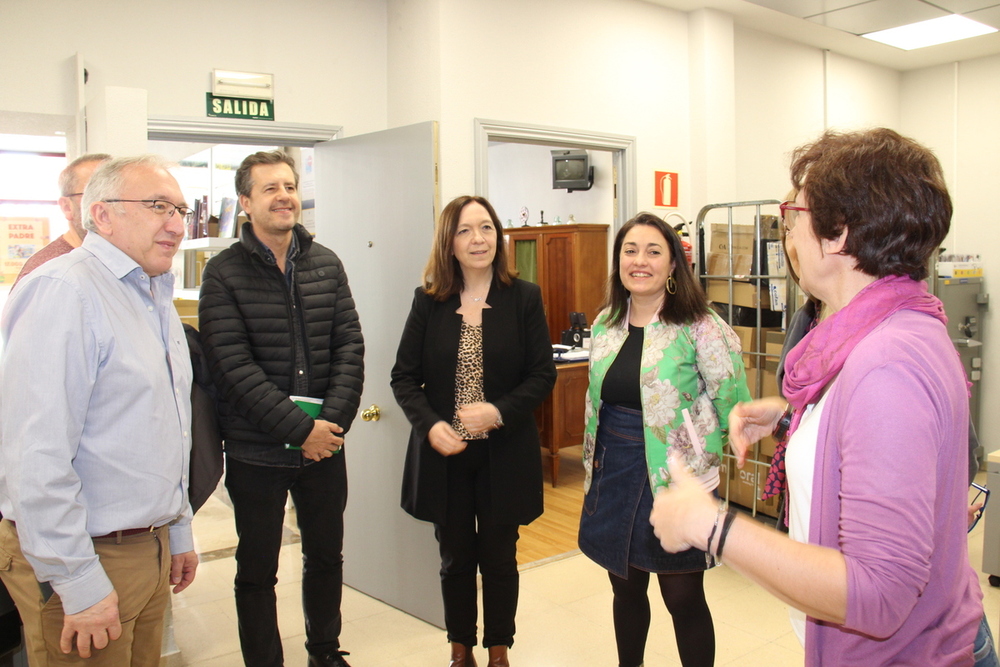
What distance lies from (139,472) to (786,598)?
1255 mm

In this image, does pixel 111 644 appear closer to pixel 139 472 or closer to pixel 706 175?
pixel 139 472

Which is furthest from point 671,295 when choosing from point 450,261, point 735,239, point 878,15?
point 878,15

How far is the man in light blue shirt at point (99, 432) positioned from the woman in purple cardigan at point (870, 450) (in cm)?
110

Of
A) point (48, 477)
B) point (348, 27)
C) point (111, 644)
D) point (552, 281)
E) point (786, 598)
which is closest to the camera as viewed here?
point (786, 598)

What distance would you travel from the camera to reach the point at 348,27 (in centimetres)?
338

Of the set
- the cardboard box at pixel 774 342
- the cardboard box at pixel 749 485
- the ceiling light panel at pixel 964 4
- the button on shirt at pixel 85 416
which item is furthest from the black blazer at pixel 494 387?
the ceiling light panel at pixel 964 4

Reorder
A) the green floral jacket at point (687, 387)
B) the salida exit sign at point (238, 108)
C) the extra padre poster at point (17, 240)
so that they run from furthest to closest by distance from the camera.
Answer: the extra padre poster at point (17, 240), the salida exit sign at point (238, 108), the green floral jacket at point (687, 387)

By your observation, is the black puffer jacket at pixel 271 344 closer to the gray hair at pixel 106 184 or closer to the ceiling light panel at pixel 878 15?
the gray hair at pixel 106 184

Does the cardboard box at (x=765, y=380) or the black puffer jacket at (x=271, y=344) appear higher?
the black puffer jacket at (x=271, y=344)

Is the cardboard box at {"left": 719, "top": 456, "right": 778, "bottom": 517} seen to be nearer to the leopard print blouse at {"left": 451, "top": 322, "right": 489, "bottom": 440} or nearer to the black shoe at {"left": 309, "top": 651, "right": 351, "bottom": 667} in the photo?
the leopard print blouse at {"left": 451, "top": 322, "right": 489, "bottom": 440}

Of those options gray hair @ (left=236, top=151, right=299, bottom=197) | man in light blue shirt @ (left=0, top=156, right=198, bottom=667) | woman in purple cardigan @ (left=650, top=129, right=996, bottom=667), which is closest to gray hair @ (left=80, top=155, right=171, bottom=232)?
man in light blue shirt @ (left=0, top=156, right=198, bottom=667)

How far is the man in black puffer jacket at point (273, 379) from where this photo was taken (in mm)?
2111

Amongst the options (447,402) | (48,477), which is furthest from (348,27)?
(48,477)

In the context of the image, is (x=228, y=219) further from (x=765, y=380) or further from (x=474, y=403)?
(x=765, y=380)
